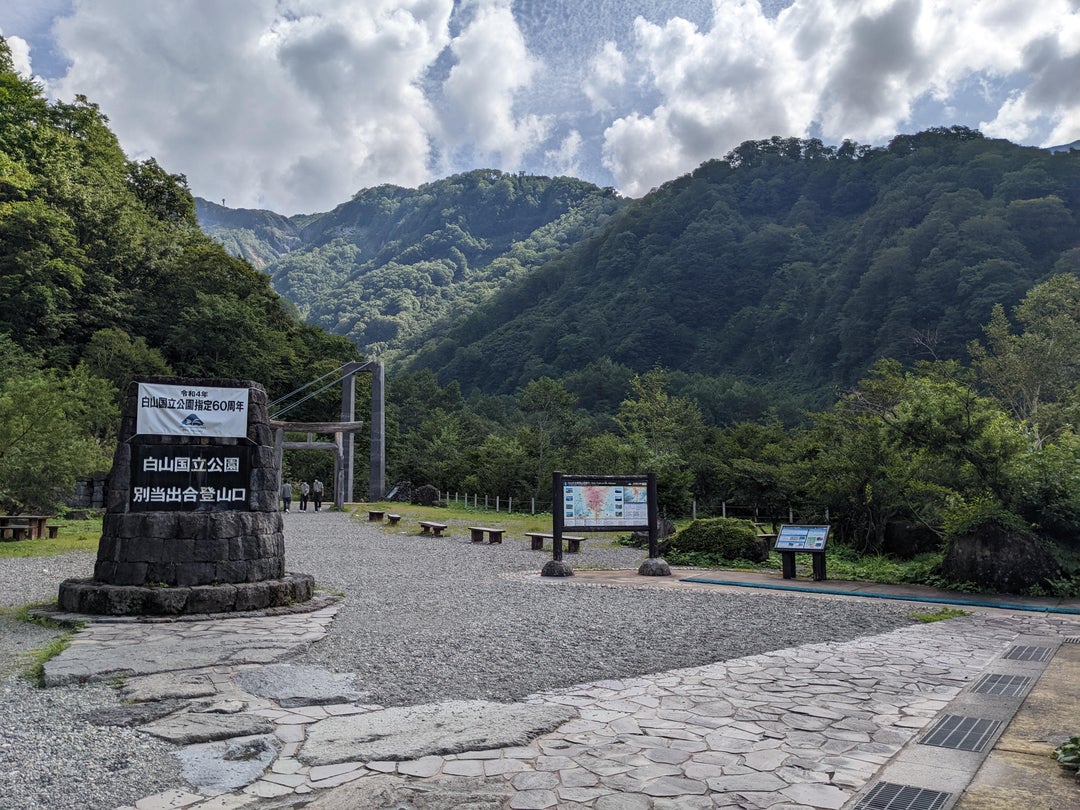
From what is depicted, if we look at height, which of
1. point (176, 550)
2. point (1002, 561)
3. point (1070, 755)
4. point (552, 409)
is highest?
point (552, 409)

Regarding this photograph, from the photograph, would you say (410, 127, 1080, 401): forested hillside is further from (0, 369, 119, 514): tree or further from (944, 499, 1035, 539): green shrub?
(0, 369, 119, 514): tree

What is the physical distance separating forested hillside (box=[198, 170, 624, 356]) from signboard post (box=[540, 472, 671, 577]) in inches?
2965

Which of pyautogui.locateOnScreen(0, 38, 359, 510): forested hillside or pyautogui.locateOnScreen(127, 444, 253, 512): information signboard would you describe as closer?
pyautogui.locateOnScreen(127, 444, 253, 512): information signboard

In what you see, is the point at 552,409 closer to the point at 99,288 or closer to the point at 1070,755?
the point at 99,288

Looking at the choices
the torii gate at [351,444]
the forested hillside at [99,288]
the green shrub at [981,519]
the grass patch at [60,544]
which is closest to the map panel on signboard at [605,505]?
the green shrub at [981,519]

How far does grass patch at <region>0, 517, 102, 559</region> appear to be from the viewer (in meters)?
12.5

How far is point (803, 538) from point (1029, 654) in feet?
15.4

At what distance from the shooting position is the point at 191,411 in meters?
7.96

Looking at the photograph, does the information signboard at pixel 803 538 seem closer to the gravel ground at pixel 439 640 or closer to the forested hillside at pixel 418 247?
the gravel ground at pixel 439 640

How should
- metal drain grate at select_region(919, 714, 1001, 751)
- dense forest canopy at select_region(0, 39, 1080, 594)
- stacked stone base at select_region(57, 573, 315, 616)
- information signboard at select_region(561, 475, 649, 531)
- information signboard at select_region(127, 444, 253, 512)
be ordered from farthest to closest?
dense forest canopy at select_region(0, 39, 1080, 594) → information signboard at select_region(561, 475, 649, 531) → information signboard at select_region(127, 444, 253, 512) → stacked stone base at select_region(57, 573, 315, 616) → metal drain grate at select_region(919, 714, 1001, 751)

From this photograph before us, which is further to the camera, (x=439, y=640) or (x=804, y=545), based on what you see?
(x=804, y=545)

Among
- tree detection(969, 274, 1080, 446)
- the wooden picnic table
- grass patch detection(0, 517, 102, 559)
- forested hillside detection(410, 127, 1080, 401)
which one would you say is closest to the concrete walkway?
grass patch detection(0, 517, 102, 559)

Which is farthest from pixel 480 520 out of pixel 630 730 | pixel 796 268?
pixel 796 268

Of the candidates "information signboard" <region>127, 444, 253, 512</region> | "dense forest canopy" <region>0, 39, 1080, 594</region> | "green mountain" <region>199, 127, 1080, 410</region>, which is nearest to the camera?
"information signboard" <region>127, 444, 253, 512</region>
